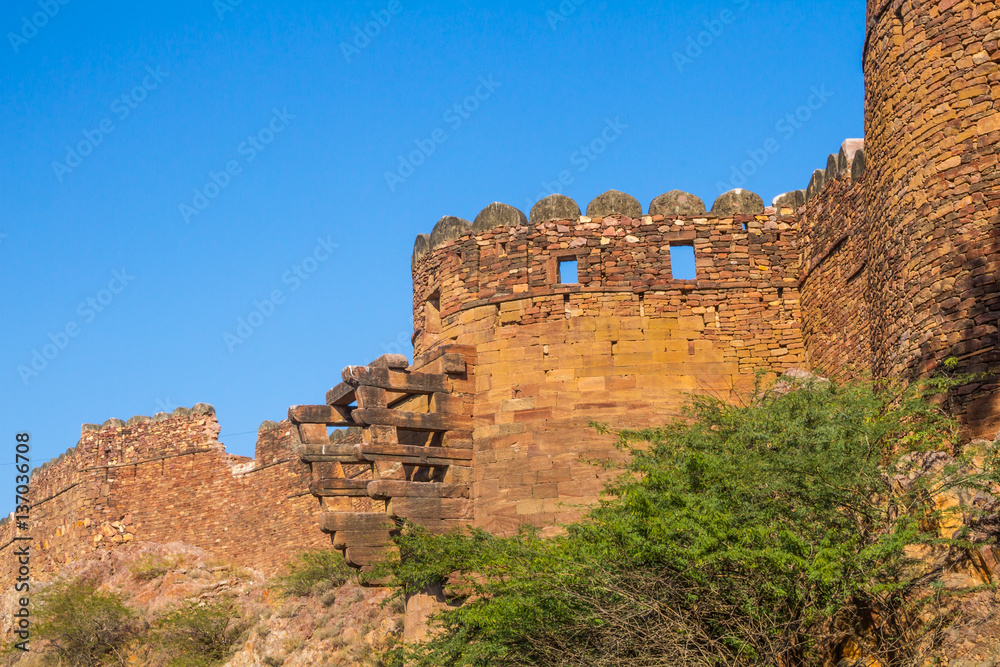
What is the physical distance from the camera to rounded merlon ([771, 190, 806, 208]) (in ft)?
50.0

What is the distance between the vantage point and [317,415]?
14.7 m

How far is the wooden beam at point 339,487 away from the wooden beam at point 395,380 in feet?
4.43

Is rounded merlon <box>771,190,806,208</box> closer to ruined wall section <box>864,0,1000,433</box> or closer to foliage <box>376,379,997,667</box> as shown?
ruined wall section <box>864,0,1000,433</box>

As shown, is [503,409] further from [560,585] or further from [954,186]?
[954,186]

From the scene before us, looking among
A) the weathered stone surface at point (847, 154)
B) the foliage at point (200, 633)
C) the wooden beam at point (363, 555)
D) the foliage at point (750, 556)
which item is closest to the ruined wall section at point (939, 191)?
the foliage at point (750, 556)

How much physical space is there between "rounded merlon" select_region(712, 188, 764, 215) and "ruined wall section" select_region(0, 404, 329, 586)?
11988mm

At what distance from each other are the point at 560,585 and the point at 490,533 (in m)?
3.49

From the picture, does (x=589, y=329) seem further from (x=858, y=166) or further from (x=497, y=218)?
(x=858, y=166)

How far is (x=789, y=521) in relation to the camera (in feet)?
31.2

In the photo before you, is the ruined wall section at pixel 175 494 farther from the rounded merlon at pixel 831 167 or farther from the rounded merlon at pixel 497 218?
the rounded merlon at pixel 831 167

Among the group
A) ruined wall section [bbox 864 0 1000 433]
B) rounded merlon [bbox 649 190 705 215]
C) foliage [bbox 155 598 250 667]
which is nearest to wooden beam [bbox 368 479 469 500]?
rounded merlon [bbox 649 190 705 215]

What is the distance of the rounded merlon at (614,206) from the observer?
1509cm

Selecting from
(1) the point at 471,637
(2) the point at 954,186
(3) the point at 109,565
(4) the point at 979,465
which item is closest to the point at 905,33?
(2) the point at 954,186

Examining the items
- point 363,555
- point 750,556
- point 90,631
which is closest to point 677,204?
point 363,555
